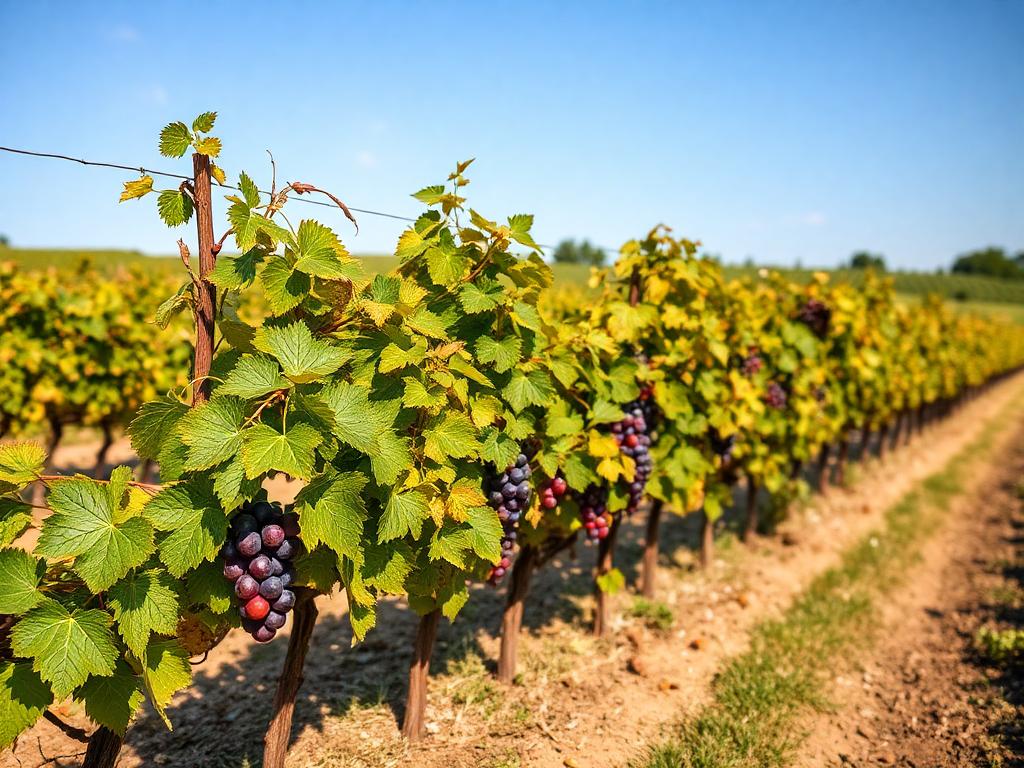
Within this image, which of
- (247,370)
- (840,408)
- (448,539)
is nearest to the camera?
(247,370)

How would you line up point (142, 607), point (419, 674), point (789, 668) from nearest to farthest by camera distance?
point (142, 607) < point (419, 674) < point (789, 668)

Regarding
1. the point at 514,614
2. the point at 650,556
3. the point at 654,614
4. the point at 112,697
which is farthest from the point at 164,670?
the point at 650,556

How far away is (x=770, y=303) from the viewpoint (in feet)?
22.4

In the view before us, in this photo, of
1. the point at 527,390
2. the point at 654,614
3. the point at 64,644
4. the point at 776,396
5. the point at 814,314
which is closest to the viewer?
the point at 64,644

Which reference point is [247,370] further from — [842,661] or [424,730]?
[842,661]

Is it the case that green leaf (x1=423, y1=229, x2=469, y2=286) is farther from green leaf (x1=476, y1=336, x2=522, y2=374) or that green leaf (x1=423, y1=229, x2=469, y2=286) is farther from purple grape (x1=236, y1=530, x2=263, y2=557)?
purple grape (x1=236, y1=530, x2=263, y2=557)

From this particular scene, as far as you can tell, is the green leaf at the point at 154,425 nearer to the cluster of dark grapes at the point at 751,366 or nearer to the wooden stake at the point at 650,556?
the wooden stake at the point at 650,556

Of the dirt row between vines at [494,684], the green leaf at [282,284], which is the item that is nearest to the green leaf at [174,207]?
the green leaf at [282,284]

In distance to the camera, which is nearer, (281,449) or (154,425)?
(281,449)

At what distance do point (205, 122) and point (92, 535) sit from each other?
4.70 ft

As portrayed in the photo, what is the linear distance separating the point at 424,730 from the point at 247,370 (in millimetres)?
2563

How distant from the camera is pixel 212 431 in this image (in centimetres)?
219

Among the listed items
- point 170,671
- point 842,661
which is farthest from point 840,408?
point 170,671

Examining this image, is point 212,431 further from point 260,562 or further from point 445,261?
point 445,261
